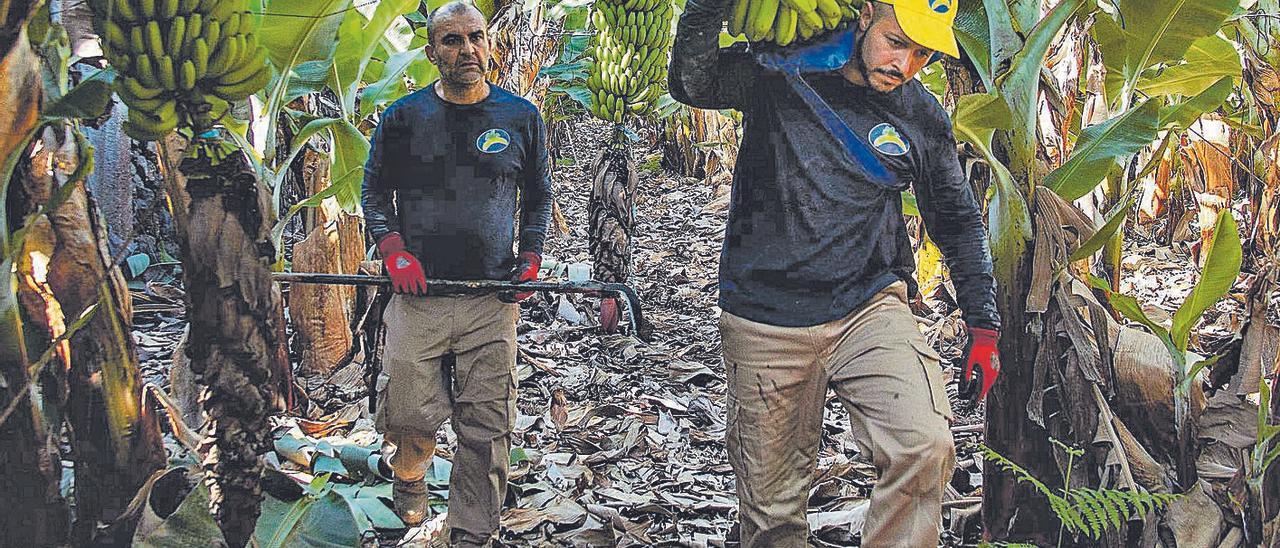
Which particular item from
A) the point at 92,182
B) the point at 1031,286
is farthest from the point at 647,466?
the point at 92,182

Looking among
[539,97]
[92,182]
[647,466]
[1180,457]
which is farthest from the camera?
[539,97]

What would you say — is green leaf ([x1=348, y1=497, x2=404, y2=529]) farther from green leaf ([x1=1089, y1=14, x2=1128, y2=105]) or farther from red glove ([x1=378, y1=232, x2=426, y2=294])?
green leaf ([x1=1089, y1=14, x2=1128, y2=105])

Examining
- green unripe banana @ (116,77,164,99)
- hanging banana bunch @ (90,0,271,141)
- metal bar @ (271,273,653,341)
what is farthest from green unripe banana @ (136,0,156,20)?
metal bar @ (271,273,653,341)

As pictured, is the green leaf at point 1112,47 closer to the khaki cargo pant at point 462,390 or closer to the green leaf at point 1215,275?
the green leaf at point 1215,275

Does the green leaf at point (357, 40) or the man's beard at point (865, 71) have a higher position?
the green leaf at point (357, 40)

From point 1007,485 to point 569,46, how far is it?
5330 millimetres

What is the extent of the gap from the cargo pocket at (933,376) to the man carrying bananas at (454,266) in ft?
3.40

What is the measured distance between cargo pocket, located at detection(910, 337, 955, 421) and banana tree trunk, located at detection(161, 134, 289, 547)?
1.23m

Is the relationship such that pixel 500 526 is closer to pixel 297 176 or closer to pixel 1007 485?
pixel 1007 485

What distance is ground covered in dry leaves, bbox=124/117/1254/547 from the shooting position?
275cm

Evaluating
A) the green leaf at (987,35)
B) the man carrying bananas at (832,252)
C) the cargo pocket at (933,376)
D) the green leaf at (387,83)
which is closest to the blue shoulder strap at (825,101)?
the man carrying bananas at (832,252)

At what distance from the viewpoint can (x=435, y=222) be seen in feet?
8.31

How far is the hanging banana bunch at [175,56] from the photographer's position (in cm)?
169

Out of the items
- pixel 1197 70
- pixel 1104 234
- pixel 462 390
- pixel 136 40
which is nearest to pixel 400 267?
pixel 462 390
